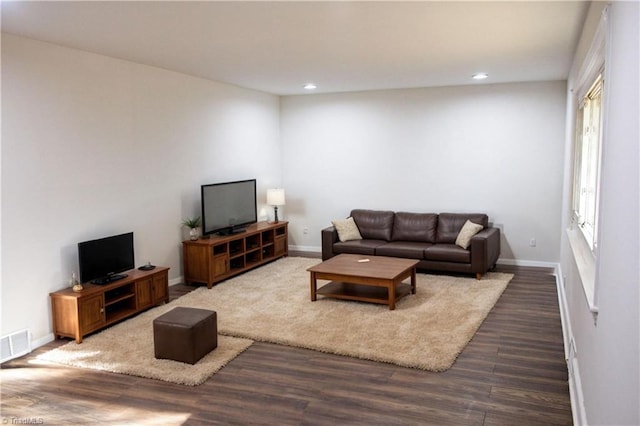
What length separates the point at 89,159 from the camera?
5.01 m

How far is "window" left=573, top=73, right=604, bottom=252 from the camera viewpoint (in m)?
3.96

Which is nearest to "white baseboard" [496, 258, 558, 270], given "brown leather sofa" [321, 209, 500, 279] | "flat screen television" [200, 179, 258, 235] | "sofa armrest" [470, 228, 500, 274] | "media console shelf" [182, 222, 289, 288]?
"brown leather sofa" [321, 209, 500, 279]

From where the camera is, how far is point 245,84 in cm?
715

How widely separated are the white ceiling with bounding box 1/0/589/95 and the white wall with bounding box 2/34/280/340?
280mm

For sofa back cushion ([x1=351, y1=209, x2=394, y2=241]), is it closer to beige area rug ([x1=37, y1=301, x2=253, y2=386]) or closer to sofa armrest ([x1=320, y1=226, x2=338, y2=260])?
sofa armrest ([x1=320, y1=226, x2=338, y2=260])

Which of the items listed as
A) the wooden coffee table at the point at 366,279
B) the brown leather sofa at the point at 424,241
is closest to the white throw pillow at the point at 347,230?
the brown leather sofa at the point at 424,241

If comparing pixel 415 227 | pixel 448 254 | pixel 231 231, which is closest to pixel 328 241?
pixel 415 227

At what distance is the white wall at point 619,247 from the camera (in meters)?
1.51

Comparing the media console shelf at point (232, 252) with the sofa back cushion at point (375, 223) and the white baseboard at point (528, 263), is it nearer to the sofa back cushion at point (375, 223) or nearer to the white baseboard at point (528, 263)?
the sofa back cushion at point (375, 223)

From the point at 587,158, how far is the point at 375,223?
360 centimetres

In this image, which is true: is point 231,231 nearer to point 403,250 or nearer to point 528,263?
point 403,250

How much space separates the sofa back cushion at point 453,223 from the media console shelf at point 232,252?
2338mm

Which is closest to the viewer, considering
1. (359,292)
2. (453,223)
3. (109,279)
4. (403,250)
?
(109,279)

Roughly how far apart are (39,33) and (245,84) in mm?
3271
